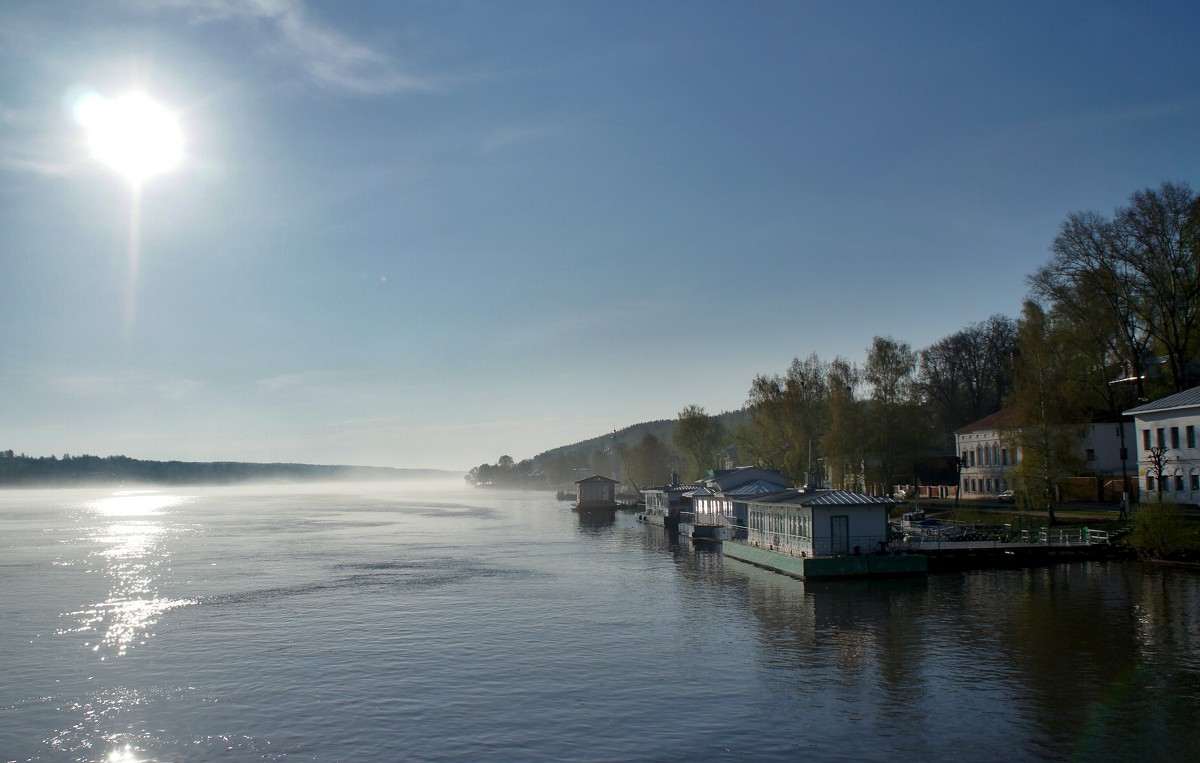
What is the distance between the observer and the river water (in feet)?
75.8

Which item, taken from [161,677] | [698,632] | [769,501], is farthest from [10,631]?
[769,501]

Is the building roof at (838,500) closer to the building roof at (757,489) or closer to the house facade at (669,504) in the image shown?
the building roof at (757,489)

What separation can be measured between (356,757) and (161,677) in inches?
500

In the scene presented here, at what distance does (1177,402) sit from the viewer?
67.6 meters

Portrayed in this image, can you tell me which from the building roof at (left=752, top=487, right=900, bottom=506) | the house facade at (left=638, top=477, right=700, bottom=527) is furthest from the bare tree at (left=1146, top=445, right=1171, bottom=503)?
the house facade at (left=638, top=477, right=700, bottom=527)

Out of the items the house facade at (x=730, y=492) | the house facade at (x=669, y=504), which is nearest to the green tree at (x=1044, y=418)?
the house facade at (x=730, y=492)

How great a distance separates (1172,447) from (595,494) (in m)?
91.8

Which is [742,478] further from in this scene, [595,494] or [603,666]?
[595,494]

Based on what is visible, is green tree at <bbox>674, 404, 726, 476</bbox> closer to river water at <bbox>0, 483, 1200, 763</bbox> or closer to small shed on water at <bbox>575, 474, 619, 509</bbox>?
small shed on water at <bbox>575, 474, 619, 509</bbox>

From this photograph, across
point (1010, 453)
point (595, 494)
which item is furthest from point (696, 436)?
point (1010, 453)

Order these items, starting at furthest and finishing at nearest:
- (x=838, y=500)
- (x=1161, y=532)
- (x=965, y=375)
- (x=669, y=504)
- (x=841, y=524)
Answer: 1. (x=965, y=375)
2. (x=669, y=504)
3. (x=1161, y=532)
4. (x=841, y=524)
5. (x=838, y=500)

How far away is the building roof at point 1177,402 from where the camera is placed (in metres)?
66.1

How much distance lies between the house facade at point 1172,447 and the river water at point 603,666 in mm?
17770

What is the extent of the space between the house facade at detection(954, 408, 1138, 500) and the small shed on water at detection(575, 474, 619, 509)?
60.5m
